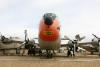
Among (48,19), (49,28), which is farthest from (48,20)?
(49,28)

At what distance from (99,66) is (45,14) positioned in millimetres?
13332

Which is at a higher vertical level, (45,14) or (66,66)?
(45,14)

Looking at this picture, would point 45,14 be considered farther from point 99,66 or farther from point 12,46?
point 12,46

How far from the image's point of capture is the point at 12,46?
5084 centimetres

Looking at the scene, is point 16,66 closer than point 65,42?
Yes

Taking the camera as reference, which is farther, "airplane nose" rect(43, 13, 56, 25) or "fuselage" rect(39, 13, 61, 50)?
"fuselage" rect(39, 13, 61, 50)

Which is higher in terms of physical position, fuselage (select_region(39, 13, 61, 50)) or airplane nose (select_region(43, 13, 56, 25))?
airplane nose (select_region(43, 13, 56, 25))

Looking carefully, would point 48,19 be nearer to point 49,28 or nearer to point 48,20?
point 48,20

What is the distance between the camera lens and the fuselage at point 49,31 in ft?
89.7

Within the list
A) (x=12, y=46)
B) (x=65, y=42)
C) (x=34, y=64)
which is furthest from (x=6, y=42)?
(x=34, y=64)

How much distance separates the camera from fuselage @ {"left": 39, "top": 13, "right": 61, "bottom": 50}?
27328 mm

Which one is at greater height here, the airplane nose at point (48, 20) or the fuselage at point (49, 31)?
the airplane nose at point (48, 20)

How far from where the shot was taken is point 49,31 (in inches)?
1075

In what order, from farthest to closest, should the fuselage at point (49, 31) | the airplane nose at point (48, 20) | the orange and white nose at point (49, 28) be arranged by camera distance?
the fuselage at point (49, 31)
the orange and white nose at point (49, 28)
the airplane nose at point (48, 20)
